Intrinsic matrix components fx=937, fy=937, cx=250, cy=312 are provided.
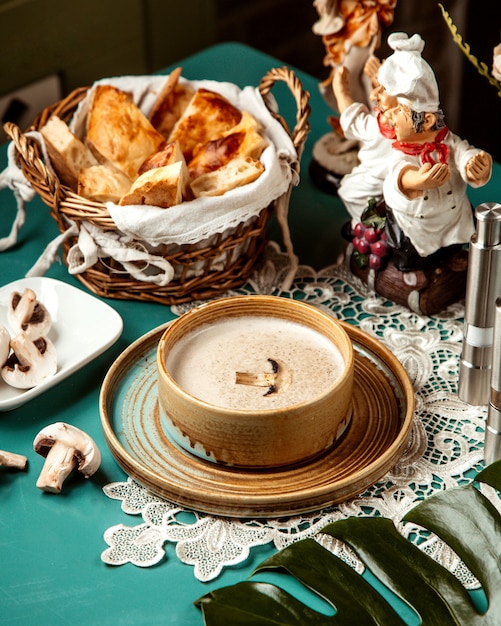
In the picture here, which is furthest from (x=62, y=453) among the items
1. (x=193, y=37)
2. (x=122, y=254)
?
(x=193, y=37)

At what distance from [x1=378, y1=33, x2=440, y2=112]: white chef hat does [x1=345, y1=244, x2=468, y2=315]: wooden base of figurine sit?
20 centimetres

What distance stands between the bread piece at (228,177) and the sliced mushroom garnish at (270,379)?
24 cm

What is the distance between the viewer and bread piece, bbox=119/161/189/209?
0.93 metres

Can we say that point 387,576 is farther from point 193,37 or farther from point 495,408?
point 193,37

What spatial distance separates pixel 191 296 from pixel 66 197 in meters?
0.17

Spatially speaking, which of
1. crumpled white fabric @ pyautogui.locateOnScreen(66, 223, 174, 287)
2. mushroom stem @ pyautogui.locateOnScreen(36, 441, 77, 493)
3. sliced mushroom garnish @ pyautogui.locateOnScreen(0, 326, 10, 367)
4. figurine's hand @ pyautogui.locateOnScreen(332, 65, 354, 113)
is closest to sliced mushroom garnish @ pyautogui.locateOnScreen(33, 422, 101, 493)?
mushroom stem @ pyautogui.locateOnScreen(36, 441, 77, 493)

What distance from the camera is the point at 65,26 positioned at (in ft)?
5.08

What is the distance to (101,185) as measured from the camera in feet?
3.23

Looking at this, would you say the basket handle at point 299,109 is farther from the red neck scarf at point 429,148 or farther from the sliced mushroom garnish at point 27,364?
the sliced mushroom garnish at point 27,364

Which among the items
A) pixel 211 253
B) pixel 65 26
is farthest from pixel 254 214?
pixel 65 26

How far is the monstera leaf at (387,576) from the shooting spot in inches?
26.2

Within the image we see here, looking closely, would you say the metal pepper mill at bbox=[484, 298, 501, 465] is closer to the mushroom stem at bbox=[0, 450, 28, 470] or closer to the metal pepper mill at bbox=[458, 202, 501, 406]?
the metal pepper mill at bbox=[458, 202, 501, 406]

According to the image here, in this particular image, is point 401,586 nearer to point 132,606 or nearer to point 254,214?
point 132,606

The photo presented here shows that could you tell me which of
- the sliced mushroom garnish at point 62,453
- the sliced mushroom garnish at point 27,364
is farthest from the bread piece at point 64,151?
the sliced mushroom garnish at point 62,453
